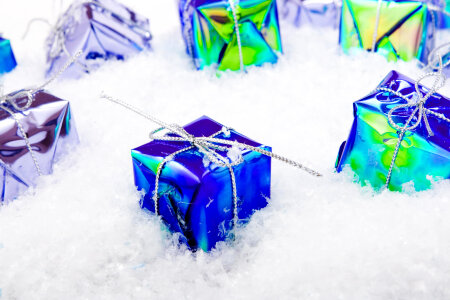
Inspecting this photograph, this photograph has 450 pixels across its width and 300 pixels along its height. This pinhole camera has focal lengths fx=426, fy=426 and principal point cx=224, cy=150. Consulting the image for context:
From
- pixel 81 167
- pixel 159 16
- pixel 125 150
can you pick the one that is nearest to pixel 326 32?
pixel 159 16

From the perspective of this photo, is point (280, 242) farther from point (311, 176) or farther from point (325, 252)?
point (311, 176)

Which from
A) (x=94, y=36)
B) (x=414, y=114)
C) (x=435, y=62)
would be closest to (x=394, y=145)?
(x=414, y=114)

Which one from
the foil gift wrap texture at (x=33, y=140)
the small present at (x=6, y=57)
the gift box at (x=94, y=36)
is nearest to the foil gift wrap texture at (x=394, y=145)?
the foil gift wrap texture at (x=33, y=140)

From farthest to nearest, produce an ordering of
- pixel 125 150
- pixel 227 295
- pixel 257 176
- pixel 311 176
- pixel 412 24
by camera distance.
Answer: pixel 412 24
pixel 125 150
pixel 311 176
pixel 257 176
pixel 227 295

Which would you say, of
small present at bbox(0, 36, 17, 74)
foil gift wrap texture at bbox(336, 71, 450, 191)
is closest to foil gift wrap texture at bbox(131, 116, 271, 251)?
foil gift wrap texture at bbox(336, 71, 450, 191)

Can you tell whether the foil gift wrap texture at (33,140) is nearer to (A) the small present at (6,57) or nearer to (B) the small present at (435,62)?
(A) the small present at (6,57)

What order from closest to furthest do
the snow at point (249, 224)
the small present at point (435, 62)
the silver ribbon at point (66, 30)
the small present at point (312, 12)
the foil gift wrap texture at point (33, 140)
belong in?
the snow at point (249, 224) < the foil gift wrap texture at point (33, 140) < the small present at point (435, 62) < the silver ribbon at point (66, 30) < the small present at point (312, 12)

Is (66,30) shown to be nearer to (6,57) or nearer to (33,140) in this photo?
(6,57)
